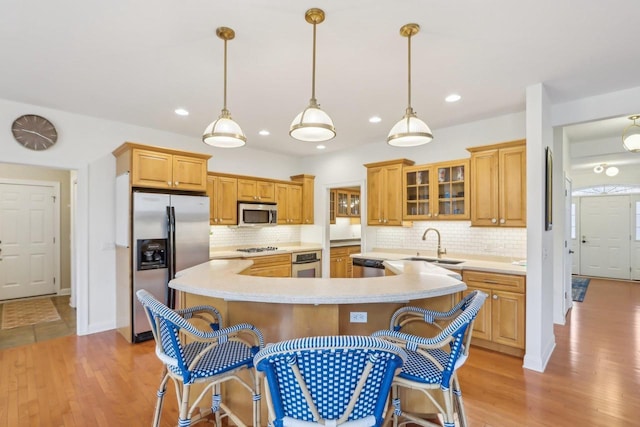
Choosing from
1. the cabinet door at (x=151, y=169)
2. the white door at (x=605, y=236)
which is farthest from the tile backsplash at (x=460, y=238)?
the white door at (x=605, y=236)

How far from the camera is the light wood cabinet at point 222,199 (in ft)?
16.7

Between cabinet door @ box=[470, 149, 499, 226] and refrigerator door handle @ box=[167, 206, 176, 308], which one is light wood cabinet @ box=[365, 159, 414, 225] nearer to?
cabinet door @ box=[470, 149, 499, 226]

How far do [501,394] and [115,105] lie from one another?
480 centimetres

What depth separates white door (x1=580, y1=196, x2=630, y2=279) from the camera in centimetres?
773

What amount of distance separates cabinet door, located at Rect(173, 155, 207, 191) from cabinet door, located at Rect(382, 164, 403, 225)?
2.63 metres

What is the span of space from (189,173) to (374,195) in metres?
2.70

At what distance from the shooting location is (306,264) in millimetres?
5965

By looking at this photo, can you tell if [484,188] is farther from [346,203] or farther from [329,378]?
[346,203]

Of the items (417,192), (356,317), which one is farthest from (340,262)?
(356,317)

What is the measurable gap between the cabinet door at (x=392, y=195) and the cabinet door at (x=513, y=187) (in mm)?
1387

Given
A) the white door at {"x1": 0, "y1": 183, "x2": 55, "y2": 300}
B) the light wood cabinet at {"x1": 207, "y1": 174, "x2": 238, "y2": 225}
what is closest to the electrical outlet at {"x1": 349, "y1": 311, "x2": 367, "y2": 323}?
the light wood cabinet at {"x1": 207, "y1": 174, "x2": 238, "y2": 225}

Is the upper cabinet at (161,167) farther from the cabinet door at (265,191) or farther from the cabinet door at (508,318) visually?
the cabinet door at (508,318)

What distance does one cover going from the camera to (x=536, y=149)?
3176 millimetres

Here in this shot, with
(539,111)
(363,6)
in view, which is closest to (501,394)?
(539,111)
